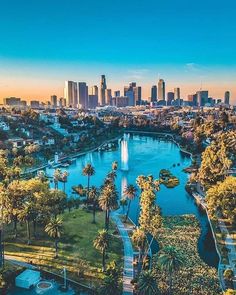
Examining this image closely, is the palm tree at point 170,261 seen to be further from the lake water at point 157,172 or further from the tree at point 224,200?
the tree at point 224,200

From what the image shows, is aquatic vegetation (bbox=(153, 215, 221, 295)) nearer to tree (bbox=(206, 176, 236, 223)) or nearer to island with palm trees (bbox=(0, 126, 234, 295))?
island with palm trees (bbox=(0, 126, 234, 295))

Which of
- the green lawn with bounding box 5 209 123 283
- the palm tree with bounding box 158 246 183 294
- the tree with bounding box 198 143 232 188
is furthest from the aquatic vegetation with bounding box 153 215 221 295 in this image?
the tree with bounding box 198 143 232 188

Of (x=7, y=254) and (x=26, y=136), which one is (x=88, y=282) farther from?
(x=26, y=136)

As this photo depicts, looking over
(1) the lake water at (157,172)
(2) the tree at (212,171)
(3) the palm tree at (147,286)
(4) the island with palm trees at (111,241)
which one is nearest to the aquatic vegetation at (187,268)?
(4) the island with palm trees at (111,241)

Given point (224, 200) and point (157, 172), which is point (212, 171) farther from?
point (157, 172)

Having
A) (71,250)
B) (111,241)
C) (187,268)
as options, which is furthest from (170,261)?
(71,250)

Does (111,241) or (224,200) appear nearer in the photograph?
(111,241)
